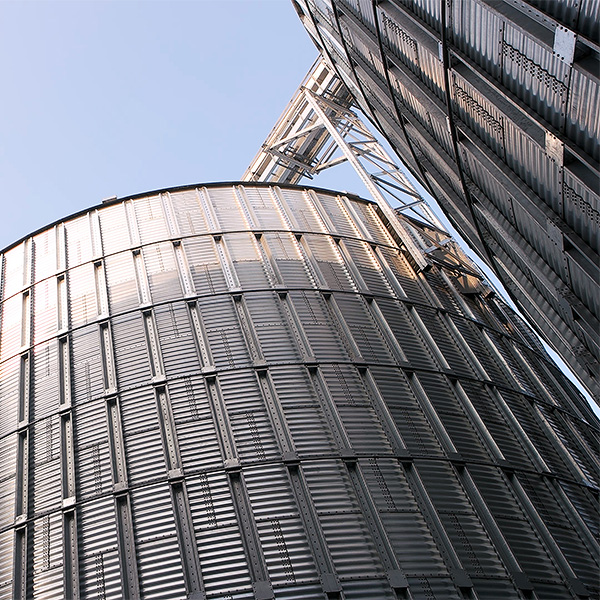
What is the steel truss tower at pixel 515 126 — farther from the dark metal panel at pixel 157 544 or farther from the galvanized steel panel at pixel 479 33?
the dark metal panel at pixel 157 544

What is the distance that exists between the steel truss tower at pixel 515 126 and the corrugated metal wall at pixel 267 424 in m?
3.02

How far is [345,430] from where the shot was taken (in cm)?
1445

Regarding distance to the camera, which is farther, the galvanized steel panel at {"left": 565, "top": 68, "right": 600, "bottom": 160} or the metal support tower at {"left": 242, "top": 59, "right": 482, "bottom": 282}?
the metal support tower at {"left": 242, "top": 59, "right": 482, "bottom": 282}

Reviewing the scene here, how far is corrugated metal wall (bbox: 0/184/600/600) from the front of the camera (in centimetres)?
1252

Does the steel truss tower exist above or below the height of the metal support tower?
below

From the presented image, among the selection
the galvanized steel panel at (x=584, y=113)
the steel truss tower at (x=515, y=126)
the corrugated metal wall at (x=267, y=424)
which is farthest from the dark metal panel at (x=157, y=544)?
the galvanized steel panel at (x=584, y=113)

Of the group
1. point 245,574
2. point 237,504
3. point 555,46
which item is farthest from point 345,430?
point 555,46

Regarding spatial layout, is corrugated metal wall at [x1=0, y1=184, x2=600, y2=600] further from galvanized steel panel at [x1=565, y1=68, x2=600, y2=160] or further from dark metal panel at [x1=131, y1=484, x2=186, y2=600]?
galvanized steel panel at [x1=565, y1=68, x2=600, y2=160]

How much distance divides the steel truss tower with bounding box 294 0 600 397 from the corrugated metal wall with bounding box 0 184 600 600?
302 cm

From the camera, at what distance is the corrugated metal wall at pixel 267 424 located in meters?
12.5

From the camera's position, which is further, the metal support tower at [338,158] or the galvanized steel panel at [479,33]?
the metal support tower at [338,158]

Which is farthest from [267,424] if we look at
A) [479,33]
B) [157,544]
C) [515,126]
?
[479,33]

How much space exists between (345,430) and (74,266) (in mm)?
9149

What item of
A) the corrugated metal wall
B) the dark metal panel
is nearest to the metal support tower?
the corrugated metal wall
